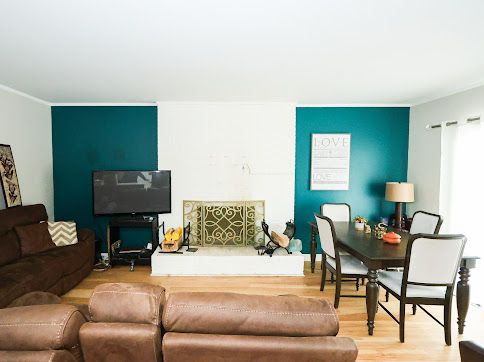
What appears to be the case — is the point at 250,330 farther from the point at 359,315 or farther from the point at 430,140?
the point at 430,140

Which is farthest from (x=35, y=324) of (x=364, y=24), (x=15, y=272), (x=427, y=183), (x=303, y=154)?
(x=427, y=183)

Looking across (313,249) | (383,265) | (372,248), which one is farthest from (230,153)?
(383,265)

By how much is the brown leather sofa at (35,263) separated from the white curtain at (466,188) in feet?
14.9

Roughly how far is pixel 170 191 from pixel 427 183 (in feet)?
12.4

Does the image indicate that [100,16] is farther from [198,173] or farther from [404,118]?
[404,118]

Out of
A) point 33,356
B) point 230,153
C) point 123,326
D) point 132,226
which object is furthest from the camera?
point 230,153

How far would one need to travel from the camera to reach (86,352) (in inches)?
49.5

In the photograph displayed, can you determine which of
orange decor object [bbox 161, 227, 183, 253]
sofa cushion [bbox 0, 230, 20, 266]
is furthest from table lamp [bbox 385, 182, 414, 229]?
sofa cushion [bbox 0, 230, 20, 266]

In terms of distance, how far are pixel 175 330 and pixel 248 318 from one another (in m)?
0.32

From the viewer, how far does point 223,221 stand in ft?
15.5

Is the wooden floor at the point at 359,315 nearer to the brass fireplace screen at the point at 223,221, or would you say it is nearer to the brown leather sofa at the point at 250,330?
the brass fireplace screen at the point at 223,221

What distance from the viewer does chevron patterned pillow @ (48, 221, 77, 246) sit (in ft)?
12.7

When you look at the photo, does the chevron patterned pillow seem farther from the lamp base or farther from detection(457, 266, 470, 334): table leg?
the lamp base

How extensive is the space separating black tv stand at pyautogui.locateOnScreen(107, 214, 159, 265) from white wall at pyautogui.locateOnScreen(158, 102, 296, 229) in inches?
15.4
